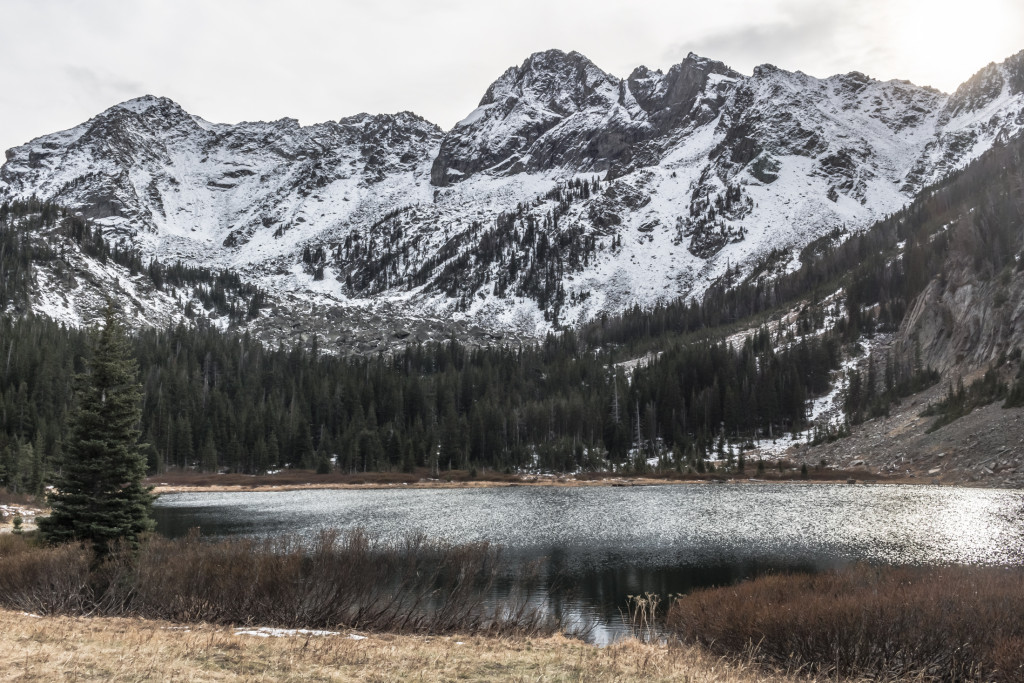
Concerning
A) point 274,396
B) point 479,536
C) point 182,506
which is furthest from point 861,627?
point 274,396

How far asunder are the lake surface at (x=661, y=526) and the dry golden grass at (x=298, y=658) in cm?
734

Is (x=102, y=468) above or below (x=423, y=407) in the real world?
below

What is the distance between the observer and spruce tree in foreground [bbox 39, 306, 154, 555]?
2431 cm

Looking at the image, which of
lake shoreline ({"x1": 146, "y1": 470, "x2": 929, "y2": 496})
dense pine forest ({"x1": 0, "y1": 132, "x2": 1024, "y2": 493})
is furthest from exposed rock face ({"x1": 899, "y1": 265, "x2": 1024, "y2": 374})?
lake shoreline ({"x1": 146, "y1": 470, "x2": 929, "y2": 496})

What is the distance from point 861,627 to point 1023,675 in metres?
3.18

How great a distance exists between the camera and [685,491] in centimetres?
7775

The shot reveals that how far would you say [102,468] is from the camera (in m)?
24.9

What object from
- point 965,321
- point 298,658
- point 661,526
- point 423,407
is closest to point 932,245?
point 965,321

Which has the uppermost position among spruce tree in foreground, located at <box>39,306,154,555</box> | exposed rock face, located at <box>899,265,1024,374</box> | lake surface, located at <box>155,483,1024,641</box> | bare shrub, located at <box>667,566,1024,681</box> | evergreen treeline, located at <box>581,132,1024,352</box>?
evergreen treeline, located at <box>581,132,1024,352</box>

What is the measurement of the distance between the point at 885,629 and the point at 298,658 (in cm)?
1345

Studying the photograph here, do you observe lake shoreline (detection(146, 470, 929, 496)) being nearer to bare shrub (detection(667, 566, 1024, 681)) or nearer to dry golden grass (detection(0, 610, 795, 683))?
bare shrub (detection(667, 566, 1024, 681))

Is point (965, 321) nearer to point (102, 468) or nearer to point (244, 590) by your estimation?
point (244, 590)

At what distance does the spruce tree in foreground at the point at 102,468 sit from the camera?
24.3 meters

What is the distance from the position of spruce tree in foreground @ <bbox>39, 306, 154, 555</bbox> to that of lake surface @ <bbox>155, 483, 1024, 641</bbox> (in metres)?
11.3
